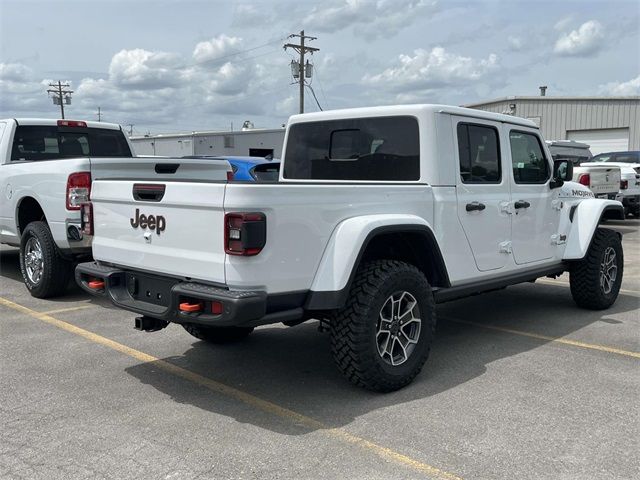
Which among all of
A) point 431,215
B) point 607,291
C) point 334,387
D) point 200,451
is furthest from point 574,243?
point 200,451

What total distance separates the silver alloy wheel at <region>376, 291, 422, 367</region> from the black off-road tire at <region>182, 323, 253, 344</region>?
1428 millimetres

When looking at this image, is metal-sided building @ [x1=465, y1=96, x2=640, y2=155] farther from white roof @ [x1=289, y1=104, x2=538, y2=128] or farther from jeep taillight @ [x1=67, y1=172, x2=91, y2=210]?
jeep taillight @ [x1=67, y1=172, x2=91, y2=210]

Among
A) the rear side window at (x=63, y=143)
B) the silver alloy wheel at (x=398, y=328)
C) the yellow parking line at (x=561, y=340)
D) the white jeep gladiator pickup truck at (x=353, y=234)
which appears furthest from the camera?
the rear side window at (x=63, y=143)

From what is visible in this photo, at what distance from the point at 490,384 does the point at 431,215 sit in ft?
4.16

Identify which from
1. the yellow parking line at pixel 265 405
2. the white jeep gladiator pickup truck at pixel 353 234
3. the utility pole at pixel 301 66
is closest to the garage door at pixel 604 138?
the utility pole at pixel 301 66

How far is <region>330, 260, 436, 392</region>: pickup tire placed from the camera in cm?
396

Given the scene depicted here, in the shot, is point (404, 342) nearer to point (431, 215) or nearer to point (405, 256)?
point (405, 256)

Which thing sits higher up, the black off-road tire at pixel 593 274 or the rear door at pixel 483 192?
the rear door at pixel 483 192

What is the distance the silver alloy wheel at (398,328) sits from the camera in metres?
4.17

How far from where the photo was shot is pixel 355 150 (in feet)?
17.0

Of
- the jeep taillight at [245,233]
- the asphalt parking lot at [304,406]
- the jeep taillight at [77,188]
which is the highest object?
the jeep taillight at [77,188]

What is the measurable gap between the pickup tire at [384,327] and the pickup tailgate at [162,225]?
94 centimetres

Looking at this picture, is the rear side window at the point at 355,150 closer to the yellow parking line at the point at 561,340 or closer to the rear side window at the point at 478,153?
the rear side window at the point at 478,153

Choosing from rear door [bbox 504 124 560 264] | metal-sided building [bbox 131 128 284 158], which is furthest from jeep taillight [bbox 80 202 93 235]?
metal-sided building [bbox 131 128 284 158]
